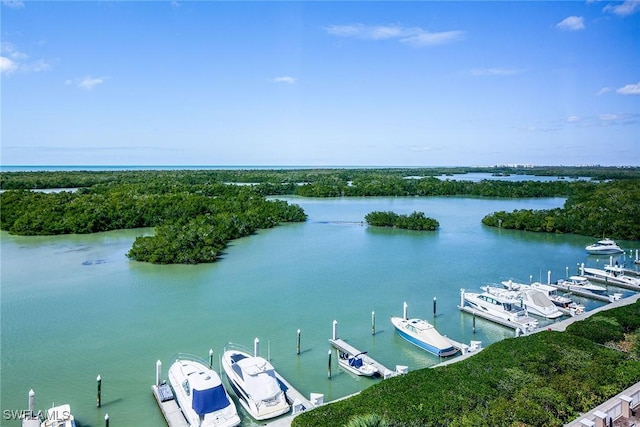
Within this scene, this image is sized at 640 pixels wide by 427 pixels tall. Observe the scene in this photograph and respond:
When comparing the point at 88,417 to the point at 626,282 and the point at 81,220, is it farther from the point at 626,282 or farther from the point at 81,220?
the point at 81,220

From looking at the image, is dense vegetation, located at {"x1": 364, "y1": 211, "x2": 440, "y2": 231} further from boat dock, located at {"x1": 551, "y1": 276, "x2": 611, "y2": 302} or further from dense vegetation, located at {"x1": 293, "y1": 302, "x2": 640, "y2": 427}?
dense vegetation, located at {"x1": 293, "y1": 302, "x2": 640, "y2": 427}

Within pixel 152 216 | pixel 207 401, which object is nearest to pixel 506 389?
pixel 207 401

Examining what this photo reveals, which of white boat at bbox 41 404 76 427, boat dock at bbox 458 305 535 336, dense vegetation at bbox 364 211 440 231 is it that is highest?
dense vegetation at bbox 364 211 440 231

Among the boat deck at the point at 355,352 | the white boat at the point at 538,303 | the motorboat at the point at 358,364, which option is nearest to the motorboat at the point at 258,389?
the motorboat at the point at 358,364

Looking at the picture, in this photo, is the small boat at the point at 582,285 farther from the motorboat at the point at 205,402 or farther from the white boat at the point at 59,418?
the white boat at the point at 59,418

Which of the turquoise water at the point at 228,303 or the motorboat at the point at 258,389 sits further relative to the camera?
the turquoise water at the point at 228,303

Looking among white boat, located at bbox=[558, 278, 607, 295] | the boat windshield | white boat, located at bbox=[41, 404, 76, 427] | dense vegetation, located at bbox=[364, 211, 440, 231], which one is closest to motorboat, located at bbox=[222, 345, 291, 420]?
the boat windshield
